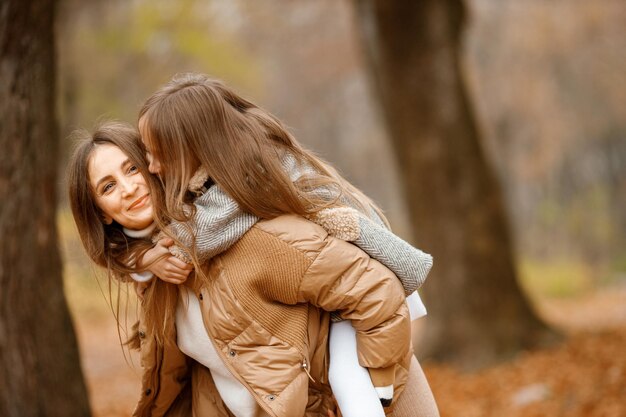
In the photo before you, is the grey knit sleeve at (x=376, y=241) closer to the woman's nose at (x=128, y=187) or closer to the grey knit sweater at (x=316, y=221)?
the grey knit sweater at (x=316, y=221)

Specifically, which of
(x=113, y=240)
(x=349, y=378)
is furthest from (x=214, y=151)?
(x=349, y=378)

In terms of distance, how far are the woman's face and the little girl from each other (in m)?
0.10

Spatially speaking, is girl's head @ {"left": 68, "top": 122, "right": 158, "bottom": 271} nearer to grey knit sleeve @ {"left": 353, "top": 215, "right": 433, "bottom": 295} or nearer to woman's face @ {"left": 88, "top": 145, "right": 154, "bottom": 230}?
woman's face @ {"left": 88, "top": 145, "right": 154, "bottom": 230}

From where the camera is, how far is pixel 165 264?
115 inches

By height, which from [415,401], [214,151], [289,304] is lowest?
[415,401]

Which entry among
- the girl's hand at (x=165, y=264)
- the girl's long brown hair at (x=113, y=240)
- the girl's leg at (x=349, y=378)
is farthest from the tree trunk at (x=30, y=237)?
the girl's leg at (x=349, y=378)

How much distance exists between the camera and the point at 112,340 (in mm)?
14594

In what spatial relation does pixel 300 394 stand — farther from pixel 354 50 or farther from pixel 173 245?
pixel 354 50

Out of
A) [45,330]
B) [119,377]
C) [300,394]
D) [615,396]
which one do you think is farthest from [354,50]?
[300,394]

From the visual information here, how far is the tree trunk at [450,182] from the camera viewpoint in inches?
307

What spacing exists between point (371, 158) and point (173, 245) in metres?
21.4

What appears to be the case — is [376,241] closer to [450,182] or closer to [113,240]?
[113,240]

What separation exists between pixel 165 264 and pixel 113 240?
1.04 ft

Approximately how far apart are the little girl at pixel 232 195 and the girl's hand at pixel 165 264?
12 millimetres
